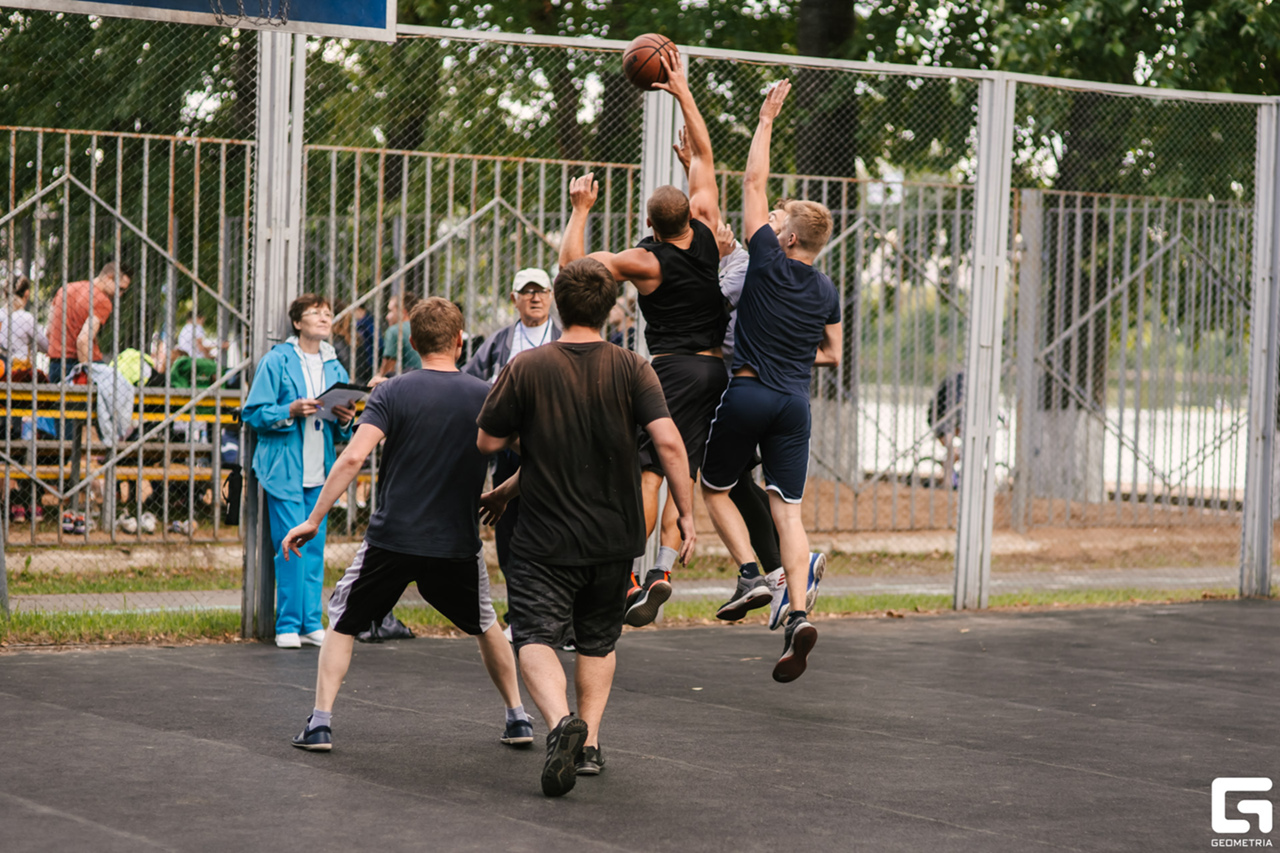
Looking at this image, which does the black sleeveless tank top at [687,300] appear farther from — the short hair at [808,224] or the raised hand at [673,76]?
the raised hand at [673,76]

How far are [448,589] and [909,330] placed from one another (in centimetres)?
818

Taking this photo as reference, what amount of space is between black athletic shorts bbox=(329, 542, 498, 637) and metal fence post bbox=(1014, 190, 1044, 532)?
826 cm

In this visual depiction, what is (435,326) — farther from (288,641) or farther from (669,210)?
(288,641)

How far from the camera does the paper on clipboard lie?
8.05m

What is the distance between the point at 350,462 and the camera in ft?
17.8

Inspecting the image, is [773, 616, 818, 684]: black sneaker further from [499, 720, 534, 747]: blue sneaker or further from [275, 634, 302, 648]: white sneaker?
[275, 634, 302, 648]: white sneaker

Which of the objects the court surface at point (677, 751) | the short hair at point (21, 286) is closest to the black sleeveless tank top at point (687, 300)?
the court surface at point (677, 751)

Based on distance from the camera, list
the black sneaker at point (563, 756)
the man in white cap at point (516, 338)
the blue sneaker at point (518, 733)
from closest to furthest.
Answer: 1. the black sneaker at point (563, 756)
2. the blue sneaker at point (518, 733)
3. the man in white cap at point (516, 338)

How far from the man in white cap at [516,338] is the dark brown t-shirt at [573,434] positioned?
8.70 feet

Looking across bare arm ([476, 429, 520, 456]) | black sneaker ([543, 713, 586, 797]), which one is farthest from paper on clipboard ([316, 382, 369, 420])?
Result: black sneaker ([543, 713, 586, 797])

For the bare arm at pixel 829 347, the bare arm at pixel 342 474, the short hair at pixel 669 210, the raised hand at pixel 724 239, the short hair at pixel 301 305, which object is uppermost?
the short hair at pixel 669 210

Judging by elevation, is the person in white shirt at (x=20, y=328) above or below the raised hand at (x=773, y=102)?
below

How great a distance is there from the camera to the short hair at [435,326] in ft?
18.4

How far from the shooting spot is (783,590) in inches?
276
